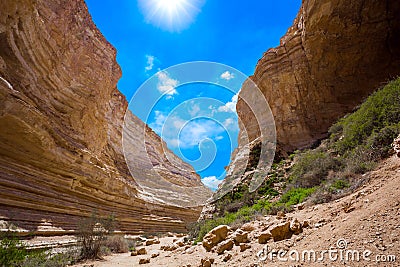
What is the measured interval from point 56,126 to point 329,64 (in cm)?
1646

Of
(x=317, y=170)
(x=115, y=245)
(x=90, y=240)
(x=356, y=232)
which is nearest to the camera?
(x=356, y=232)

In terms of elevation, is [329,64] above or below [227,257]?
above

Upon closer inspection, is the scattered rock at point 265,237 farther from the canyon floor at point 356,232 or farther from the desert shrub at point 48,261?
the desert shrub at point 48,261

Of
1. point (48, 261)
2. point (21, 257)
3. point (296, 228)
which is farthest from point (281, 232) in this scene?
point (48, 261)

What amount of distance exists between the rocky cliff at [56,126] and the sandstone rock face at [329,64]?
38.5ft

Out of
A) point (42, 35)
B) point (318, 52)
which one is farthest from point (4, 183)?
point (318, 52)

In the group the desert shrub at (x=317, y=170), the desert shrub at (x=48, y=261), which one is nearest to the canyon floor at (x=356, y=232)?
the desert shrub at (x=317, y=170)

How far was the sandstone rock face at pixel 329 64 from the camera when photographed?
11.5 meters

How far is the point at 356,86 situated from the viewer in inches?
488

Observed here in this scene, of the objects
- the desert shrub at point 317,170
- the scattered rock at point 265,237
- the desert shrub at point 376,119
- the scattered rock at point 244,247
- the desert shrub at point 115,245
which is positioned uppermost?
the desert shrub at point 376,119

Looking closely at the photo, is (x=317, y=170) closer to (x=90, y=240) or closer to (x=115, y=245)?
(x=90, y=240)

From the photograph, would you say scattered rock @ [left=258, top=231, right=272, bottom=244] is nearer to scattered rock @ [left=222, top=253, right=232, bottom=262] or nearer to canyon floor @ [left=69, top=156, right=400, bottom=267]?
canyon floor @ [left=69, top=156, right=400, bottom=267]

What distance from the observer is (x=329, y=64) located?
12812 mm

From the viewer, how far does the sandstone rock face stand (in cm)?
1152
